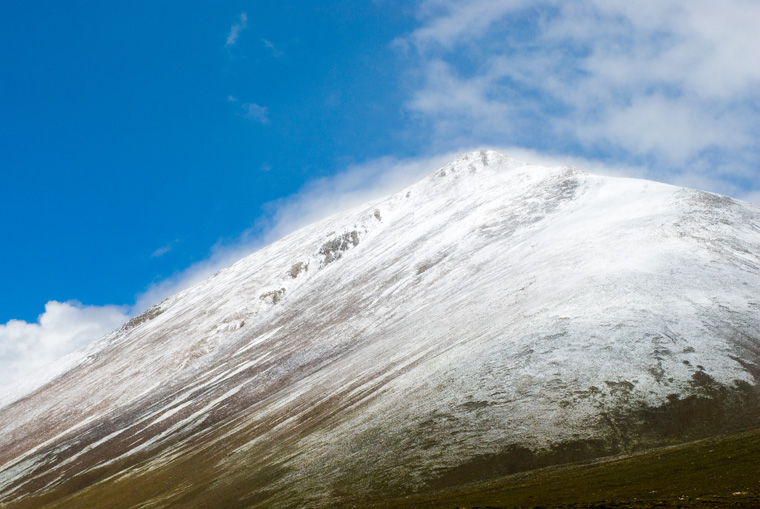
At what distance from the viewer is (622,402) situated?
2334 inches

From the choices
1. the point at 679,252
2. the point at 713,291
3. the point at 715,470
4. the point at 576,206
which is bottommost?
the point at 715,470

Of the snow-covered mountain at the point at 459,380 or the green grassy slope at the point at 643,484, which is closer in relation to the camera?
the green grassy slope at the point at 643,484

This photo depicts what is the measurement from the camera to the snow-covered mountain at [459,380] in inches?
2266

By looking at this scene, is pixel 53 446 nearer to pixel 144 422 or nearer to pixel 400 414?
pixel 144 422

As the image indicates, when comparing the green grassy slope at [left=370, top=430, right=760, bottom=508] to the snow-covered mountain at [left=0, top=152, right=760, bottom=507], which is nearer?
the green grassy slope at [left=370, top=430, right=760, bottom=508]

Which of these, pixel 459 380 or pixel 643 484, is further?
pixel 459 380

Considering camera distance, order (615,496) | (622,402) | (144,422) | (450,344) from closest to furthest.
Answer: (615,496) → (622,402) → (450,344) → (144,422)

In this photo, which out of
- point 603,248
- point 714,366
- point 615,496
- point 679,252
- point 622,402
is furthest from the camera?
point 603,248

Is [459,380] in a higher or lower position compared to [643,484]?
higher

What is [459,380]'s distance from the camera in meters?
74.4

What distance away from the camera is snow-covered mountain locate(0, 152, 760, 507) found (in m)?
57.6

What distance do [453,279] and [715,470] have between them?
106241 mm

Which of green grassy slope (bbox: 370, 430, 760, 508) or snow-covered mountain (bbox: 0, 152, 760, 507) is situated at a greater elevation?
snow-covered mountain (bbox: 0, 152, 760, 507)

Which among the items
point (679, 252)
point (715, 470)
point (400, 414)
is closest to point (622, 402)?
point (715, 470)
